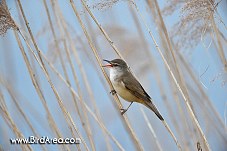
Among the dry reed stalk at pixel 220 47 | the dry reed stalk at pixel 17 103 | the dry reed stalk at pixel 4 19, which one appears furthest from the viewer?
the dry reed stalk at pixel 17 103

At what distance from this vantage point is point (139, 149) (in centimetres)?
191

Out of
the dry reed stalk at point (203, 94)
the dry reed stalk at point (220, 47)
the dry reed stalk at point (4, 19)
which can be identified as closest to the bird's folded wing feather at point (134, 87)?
the dry reed stalk at point (203, 94)

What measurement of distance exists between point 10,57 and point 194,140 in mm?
1268

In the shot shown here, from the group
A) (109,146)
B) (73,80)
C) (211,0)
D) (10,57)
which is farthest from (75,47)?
(211,0)

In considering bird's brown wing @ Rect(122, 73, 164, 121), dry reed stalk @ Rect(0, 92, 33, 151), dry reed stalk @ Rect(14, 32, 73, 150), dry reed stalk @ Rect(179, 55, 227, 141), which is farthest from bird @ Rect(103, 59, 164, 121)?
dry reed stalk @ Rect(0, 92, 33, 151)

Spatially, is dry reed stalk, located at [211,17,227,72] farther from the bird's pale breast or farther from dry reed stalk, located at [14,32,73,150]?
dry reed stalk, located at [14,32,73,150]

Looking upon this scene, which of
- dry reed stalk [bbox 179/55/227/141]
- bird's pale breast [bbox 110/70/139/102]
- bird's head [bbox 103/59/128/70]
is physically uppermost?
bird's head [bbox 103/59/128/70]

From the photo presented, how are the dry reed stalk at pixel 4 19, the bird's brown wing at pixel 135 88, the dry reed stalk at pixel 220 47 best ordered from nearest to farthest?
the dry reed stalk at pixel 4 19
the dry reed stalk at pixel 220 47
the bird's brown wing at pixel 135 88

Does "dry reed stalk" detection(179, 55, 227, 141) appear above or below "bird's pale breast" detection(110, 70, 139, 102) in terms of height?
below

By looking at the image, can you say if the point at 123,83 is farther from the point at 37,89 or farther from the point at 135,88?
the point at 37,89

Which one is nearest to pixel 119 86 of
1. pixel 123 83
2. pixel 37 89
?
pixel 123 83

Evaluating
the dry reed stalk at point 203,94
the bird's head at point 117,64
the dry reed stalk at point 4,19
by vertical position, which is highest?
the dry reed stalk at point 4,19

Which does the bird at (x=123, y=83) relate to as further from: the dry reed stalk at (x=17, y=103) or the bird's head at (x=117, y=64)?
the dry reed stalk at (x=17, y=103)

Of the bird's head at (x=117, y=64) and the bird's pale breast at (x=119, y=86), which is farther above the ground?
the bird's head at (x=117, y=64)
